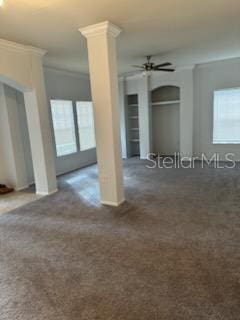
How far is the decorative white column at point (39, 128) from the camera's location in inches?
169

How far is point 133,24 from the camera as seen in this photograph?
11.0 ft

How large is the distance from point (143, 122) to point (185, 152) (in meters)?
1.68

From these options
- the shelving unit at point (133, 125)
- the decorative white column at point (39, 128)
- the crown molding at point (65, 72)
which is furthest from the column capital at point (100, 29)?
the shelving unit at point (133, 125)

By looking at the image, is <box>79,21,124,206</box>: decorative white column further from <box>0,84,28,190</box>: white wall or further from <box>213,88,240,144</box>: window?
Answer: <box>213,88,240,144</box>: window

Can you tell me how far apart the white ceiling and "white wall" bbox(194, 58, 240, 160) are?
47.6 inches

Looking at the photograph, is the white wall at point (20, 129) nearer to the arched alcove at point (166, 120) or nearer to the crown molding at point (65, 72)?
the crown molding at point (65, 72)

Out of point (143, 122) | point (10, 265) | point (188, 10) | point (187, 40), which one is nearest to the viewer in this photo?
point (10, 265)

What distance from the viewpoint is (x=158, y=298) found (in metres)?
1.88

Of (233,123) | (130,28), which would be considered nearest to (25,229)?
(130,28)

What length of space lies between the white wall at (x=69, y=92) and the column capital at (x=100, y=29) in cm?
266

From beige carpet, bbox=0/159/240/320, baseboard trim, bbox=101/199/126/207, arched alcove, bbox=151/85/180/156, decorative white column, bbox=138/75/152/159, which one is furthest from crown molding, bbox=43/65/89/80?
baseboard trim, bbox=101/199/126/207

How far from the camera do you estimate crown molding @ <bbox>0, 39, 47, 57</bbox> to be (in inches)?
147

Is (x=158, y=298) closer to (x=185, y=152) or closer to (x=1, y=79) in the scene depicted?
(x=1, y=79)

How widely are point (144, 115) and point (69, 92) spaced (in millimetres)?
2512
